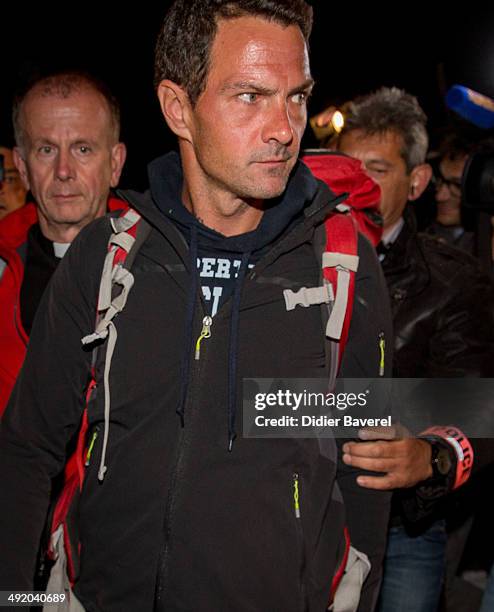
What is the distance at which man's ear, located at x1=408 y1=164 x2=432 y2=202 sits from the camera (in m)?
3.90

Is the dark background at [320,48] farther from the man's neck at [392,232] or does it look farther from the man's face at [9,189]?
the man's neck at [392,232]

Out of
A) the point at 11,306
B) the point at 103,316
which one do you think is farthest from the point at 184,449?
the point at 11,306

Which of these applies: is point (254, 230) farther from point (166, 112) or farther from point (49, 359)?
point (49, 359)

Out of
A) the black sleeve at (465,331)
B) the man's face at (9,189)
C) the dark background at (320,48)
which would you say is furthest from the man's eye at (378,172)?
the dark background at (320,48)

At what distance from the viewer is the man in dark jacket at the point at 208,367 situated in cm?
211

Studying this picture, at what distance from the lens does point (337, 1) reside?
880cm

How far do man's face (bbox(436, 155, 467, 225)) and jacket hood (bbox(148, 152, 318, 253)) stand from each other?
2937 millimetres

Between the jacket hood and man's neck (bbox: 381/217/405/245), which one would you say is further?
man's neck (bbox: 381/217/405/245)

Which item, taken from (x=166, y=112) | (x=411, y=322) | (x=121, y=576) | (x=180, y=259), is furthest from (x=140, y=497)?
(x=411, y=322)

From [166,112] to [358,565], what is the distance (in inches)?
57.4

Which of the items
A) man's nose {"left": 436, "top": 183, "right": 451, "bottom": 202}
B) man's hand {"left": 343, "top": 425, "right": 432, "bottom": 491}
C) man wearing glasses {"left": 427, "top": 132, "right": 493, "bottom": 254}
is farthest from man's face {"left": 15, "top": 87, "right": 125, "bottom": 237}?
man's nose {"left": 436, "top": 183, "right": 451, "bottom": 202}

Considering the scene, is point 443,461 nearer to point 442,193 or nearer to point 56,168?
point 56,168

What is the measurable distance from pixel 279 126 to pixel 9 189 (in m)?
3.31

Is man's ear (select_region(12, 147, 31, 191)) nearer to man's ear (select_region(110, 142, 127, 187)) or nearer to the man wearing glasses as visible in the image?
man's ear (select_region(110, 142, 127, 187))
